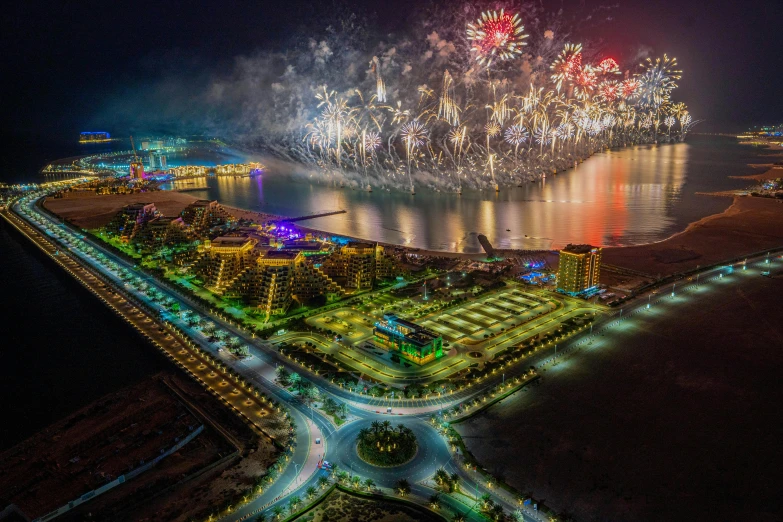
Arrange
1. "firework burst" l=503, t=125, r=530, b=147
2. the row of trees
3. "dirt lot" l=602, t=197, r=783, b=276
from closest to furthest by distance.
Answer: the row of trees → "dirt lot" l=602, t=197, r=783, b=276 → "firework burst" l=503, t=125, r=530, b=147

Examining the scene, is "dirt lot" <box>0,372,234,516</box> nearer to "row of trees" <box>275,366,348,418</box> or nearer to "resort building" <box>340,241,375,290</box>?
"row of trees" <box>275,366,348,418</box>

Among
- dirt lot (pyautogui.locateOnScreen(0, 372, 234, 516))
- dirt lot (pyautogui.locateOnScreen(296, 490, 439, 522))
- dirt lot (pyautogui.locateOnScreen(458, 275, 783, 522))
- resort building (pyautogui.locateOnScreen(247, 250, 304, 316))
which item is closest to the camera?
dirt lot (pyautogui.locateOnScreen(296, 490, 439, 522))

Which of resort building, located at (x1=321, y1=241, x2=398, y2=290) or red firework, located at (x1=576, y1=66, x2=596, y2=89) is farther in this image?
red firework, located at (x1=576, y1=66, x2=596, y2=89)

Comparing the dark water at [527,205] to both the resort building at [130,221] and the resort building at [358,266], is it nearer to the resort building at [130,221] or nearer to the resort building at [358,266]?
the resort building at [358,266]

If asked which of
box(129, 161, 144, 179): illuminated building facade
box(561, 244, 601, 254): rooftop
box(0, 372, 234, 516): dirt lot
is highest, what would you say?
box(129, 161, 144, 179): illuminated building facade

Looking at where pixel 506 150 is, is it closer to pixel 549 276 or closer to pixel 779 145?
pixel 549 276

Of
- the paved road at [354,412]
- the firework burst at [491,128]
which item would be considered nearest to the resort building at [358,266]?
the paved road at [354,412]

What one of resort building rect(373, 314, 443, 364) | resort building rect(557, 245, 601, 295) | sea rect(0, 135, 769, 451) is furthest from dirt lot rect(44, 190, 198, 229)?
resort building rect(557, 245, 601, 295)
